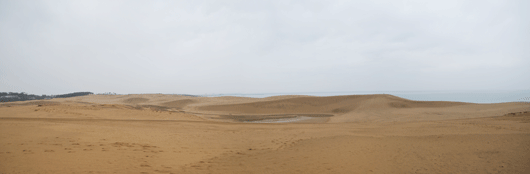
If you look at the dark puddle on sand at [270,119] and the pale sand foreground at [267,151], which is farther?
the dark puddle on sand at [270,119]

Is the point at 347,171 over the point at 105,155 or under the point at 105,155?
under

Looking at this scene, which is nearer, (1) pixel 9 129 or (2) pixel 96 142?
(2) pixel 96 142

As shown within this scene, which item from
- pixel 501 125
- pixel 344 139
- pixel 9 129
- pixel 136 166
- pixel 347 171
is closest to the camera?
pixel 136 166

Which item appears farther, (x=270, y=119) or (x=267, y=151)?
(x=270, y=119)

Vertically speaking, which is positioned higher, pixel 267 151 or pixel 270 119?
pixel 267 151

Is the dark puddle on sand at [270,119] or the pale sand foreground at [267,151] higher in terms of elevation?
the pale sand foreground at [267,151]

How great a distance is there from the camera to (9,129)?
621cm

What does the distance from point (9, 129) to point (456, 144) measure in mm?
12230

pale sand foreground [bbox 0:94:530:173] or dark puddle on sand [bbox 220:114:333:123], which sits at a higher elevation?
pale sand foreground [bbox 0:94:530:173]

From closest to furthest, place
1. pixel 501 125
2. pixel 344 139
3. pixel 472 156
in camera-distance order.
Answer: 1. pixel 472 156
2. pixel 344 139
3. pixel 501 125

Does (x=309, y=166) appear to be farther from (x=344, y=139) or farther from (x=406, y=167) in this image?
(x=344, y=139)

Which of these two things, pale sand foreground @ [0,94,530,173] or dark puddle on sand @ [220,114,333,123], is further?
dark puddle on sand @ [220,114,333,123]

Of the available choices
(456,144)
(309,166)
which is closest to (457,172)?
(456,144)

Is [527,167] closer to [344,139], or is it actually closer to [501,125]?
[344,139]
